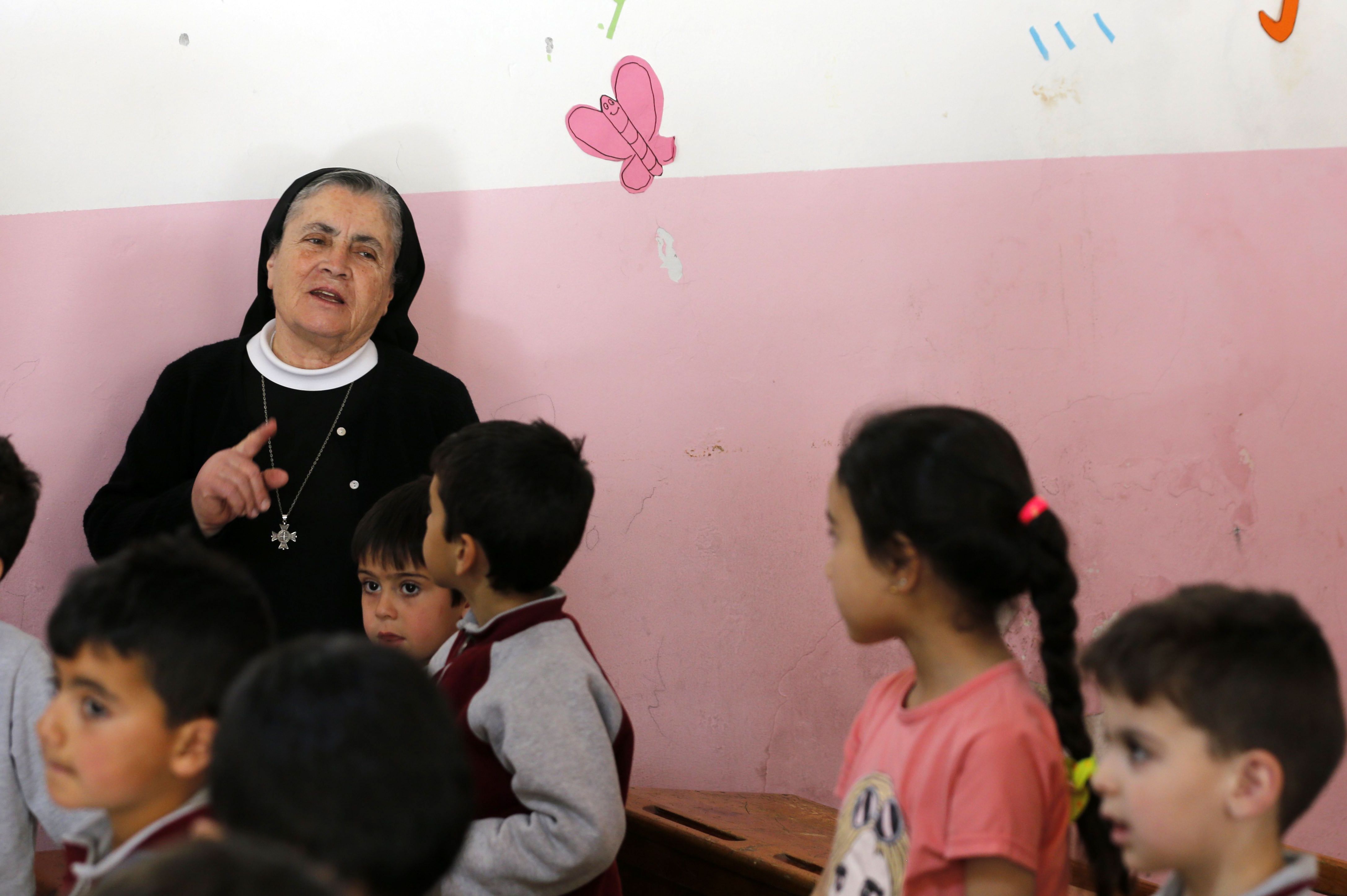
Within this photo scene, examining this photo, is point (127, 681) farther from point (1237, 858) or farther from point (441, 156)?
point (441, 156)

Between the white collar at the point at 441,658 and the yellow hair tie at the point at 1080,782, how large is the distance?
0.97 metres

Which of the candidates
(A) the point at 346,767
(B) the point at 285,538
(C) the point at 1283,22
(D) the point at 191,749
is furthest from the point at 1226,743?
(C) the point at 1283,22

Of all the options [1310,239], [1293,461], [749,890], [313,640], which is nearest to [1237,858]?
[313,640]

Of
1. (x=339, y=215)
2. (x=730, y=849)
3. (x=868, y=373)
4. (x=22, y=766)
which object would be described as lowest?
(x=730, y=849)

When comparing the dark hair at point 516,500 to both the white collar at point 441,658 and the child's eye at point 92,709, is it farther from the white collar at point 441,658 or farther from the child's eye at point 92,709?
the child's eye at point 92,709

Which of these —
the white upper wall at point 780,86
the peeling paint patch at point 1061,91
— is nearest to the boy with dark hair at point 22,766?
the white upper wall at point 780,86

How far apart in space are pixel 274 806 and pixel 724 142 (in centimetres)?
226

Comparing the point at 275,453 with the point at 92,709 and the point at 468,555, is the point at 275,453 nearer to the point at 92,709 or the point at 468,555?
the point at 468,555

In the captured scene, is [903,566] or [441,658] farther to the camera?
[441,658]

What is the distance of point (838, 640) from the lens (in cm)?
290

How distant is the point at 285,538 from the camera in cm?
250

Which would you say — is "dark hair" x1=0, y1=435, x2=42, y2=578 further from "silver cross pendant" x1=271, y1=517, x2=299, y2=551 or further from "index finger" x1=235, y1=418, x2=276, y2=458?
"silver cross pendant" x1=271, y1=517, x2=299, y2=551

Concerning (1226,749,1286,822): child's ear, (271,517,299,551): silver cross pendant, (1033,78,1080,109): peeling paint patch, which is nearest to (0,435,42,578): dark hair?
(271,517,299,551): silver cross pendant

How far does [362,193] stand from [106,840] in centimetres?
159
